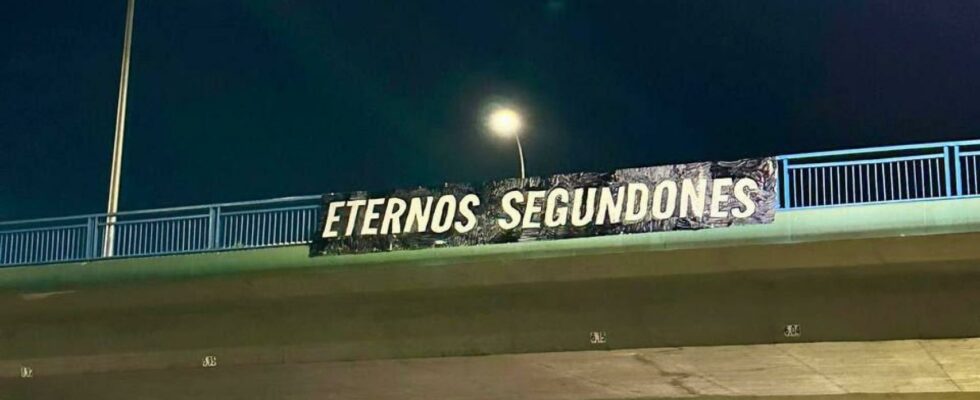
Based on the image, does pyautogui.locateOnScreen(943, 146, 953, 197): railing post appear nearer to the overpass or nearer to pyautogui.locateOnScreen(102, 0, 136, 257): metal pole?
the overpass

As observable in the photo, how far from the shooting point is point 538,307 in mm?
21672

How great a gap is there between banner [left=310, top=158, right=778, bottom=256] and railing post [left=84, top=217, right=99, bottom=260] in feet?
16.9

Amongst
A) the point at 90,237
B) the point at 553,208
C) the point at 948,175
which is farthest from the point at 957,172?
the point at 90,237

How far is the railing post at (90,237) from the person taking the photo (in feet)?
85.0

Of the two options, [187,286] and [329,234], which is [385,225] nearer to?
[329,234]

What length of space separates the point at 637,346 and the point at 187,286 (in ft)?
27.2

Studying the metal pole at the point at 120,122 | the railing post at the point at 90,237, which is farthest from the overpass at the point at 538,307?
the metal pole at the point at 120,122

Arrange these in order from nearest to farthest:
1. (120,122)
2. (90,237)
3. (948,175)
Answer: (948,175) < (90,237) < (120,122)

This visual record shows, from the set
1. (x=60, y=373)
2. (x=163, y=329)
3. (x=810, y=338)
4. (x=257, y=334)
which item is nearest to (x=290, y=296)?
(x=257, y=334)

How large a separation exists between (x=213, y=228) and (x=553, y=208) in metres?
7.26

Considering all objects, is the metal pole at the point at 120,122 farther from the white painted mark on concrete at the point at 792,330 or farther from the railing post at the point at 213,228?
the white painted mark on concrete at the point at 792,330

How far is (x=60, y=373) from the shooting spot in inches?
999

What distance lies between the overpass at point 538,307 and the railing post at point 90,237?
0.03 meters

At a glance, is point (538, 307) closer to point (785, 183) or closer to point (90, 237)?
point (785, 183)
